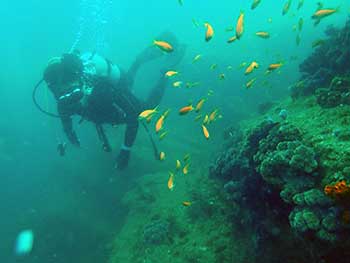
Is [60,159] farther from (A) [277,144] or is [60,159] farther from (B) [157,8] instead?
(B) [157,8]

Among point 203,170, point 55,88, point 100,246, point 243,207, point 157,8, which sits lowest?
point 157,8

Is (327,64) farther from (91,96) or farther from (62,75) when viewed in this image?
(62,75)

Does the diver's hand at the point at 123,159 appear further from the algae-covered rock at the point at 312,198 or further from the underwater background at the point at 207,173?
the algae-covered rock at the point at 312,198

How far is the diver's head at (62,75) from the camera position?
747 cm

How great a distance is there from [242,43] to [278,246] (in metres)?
21.1

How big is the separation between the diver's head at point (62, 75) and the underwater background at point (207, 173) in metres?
3.53

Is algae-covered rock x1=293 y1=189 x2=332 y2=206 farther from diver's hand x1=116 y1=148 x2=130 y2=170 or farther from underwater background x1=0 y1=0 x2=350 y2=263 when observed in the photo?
diver's hand x1=116 y1=148 x2=130 y2=170

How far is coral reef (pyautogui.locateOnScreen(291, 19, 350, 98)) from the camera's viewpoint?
782cm

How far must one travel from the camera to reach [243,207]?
5.91 metres

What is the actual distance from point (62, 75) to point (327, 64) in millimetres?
7427

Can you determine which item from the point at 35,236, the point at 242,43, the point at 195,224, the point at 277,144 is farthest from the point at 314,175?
the point at 242,43

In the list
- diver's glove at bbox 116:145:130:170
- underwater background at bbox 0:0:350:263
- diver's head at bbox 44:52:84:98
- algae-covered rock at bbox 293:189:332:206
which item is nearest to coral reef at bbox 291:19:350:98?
underwater background at bbox 0:0:350:263

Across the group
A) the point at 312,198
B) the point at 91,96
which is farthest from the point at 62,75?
the point at 312,198

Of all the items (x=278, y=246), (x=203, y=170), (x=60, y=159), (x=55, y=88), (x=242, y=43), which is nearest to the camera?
(x=278, y=246)
